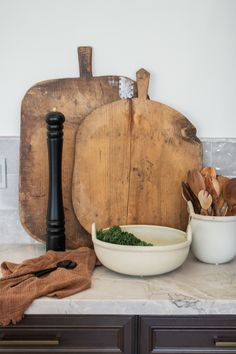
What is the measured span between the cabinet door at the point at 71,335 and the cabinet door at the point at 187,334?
42mm

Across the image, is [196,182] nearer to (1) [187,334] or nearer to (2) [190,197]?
(2) [190,197]

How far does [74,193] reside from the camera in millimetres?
1575

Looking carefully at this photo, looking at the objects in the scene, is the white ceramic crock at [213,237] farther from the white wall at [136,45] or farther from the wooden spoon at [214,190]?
the white wall at [136,45]

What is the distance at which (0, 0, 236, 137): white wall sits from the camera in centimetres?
155

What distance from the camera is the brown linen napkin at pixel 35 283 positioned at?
1.14 meters

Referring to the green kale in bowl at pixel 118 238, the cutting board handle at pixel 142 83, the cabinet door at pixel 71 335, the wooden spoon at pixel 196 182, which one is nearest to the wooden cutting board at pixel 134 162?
the cutting board handle at pixel 142 83

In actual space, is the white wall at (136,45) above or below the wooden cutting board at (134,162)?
above

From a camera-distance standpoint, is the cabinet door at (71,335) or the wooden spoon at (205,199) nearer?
the cabinet door at (71,335)

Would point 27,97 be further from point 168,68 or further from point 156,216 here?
point 156,216

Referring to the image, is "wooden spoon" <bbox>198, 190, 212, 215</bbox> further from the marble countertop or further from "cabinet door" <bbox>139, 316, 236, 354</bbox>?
"cabinet door" <bbox>139, 316, 236, 354</bbox>

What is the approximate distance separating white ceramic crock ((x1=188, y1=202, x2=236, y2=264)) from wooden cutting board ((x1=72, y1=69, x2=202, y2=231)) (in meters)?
0.19

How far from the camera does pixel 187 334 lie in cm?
118

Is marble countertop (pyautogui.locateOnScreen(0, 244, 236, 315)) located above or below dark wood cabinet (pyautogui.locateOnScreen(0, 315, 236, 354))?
above

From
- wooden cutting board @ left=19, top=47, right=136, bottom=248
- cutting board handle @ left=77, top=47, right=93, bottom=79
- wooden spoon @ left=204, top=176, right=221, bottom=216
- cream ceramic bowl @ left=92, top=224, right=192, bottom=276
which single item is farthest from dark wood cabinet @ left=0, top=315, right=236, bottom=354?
cutting board handle @ left=77, top=47, right=93, bottom=79
